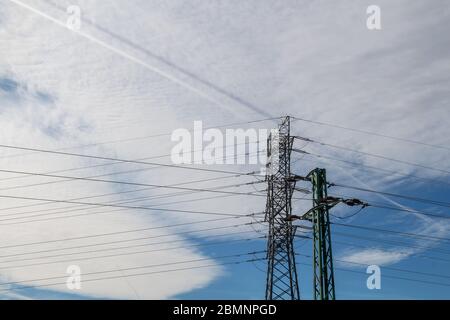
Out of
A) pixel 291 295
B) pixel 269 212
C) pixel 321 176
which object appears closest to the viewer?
pixel 321 176
